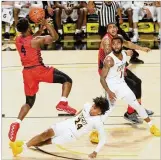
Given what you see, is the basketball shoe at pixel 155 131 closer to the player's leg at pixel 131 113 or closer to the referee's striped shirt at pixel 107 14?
the player's leg at pixel 131 113

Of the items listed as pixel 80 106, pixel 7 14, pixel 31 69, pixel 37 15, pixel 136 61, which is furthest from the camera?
pixel 136 61

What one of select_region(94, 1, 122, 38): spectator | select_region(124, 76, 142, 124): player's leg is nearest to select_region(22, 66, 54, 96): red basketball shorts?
select_region(124, 76, 142, 124): player's leg

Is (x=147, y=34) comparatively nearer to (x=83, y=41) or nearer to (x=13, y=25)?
(x=83, y=41)

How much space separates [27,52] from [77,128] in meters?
0.89

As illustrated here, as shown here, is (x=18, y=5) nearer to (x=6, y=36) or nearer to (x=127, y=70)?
(x=6, y=36)

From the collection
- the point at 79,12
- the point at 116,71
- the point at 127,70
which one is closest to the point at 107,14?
the point at 127,70

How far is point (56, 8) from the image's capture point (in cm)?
970

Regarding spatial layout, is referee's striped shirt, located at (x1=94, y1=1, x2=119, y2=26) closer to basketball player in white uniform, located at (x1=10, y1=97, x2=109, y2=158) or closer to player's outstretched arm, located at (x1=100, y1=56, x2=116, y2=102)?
player's outstretched arm, located at (x1=100, y1=56, x2=116, y2=102)

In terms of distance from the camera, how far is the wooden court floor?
6.80 m

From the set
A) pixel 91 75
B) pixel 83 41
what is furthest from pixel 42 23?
pixel 83 41

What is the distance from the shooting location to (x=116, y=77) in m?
6.77

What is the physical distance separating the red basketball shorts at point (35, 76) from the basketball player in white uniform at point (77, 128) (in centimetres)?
45

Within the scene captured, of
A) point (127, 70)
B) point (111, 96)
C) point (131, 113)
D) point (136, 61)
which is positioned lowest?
point (131, 113)

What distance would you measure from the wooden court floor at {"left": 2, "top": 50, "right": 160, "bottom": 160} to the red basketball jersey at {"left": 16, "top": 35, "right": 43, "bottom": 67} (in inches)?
35.4
